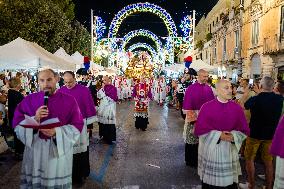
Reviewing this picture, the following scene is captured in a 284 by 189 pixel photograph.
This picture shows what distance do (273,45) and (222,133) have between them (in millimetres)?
18192

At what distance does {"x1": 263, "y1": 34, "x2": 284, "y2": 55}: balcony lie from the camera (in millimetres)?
21156

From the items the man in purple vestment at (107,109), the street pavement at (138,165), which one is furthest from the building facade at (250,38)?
the man in purple vestment at (107,109)

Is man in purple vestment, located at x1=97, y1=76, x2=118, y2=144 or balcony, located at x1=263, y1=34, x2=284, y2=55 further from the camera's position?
balcony, located at x1=263, y1=34, x2=284, y2=55

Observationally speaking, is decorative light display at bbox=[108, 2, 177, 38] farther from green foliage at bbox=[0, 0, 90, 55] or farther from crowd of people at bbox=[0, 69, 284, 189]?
crowd of people at bbox=[0, 69, 284, 189]

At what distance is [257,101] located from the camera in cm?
662

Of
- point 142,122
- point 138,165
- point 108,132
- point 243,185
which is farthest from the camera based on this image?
point 142,122

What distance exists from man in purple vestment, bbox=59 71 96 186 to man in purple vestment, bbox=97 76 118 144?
3.18m

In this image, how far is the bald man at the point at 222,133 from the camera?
5.48 meters

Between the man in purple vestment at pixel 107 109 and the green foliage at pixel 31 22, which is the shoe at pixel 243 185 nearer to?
the man in purple vestment at pixel 107 109

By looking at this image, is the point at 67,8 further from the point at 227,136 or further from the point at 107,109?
the point at 227,136

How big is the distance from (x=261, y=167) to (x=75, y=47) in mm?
31566

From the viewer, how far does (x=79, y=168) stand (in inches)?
289

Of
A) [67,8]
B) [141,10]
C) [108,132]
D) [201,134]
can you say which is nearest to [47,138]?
[201,134]

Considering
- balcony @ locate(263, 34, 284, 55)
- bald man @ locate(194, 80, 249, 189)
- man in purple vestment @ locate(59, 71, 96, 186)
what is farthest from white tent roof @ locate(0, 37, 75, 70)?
balcony @ locate(263, 34, 284, 55)
